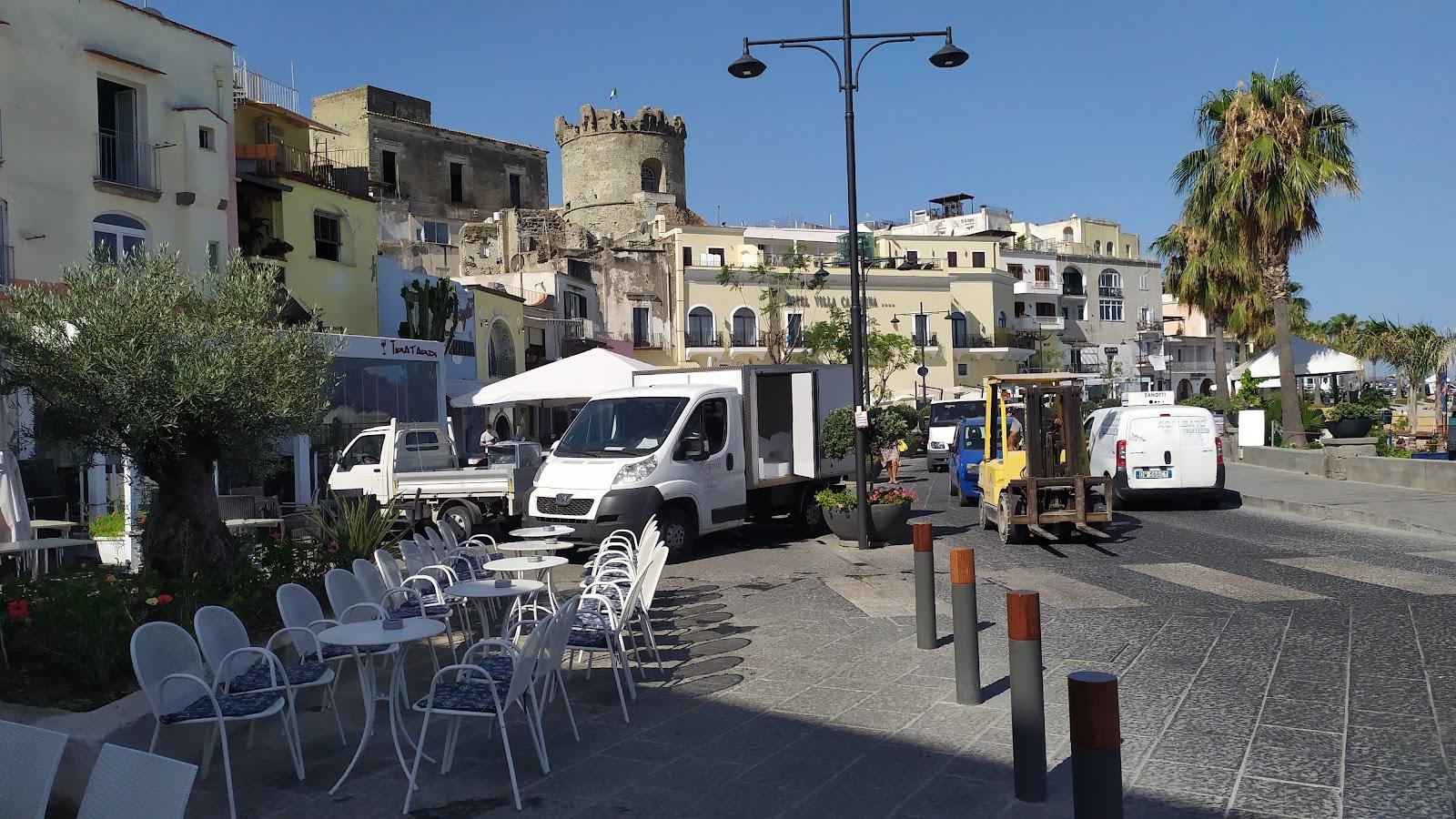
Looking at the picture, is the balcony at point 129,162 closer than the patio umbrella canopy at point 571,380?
No

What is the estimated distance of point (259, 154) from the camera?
1080 inches

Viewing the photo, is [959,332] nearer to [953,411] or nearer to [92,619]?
[953,411]

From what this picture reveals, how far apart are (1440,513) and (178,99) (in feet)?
80.0

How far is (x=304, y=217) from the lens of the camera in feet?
94.5

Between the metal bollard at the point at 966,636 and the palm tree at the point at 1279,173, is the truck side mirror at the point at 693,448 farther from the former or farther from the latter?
the palm tree at the point at 1279,173

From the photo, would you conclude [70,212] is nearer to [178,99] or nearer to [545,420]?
[178,99]

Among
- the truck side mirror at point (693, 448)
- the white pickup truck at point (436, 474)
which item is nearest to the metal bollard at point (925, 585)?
the truck side mirror at point (693, 448)

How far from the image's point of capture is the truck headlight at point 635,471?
545 inches

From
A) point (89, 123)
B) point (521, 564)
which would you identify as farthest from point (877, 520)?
point (89, 123)

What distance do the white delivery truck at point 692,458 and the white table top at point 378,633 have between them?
7165 mm

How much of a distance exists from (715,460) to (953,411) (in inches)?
765

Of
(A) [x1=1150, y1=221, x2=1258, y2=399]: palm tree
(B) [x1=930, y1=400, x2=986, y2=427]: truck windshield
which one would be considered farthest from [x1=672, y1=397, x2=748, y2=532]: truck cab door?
(A) [x1=1150, y1=221, x2=1258, y2=399]: palm tree

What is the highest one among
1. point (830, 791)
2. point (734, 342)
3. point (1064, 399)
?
point (734, 342)

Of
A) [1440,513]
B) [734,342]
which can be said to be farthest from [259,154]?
[734,342]
